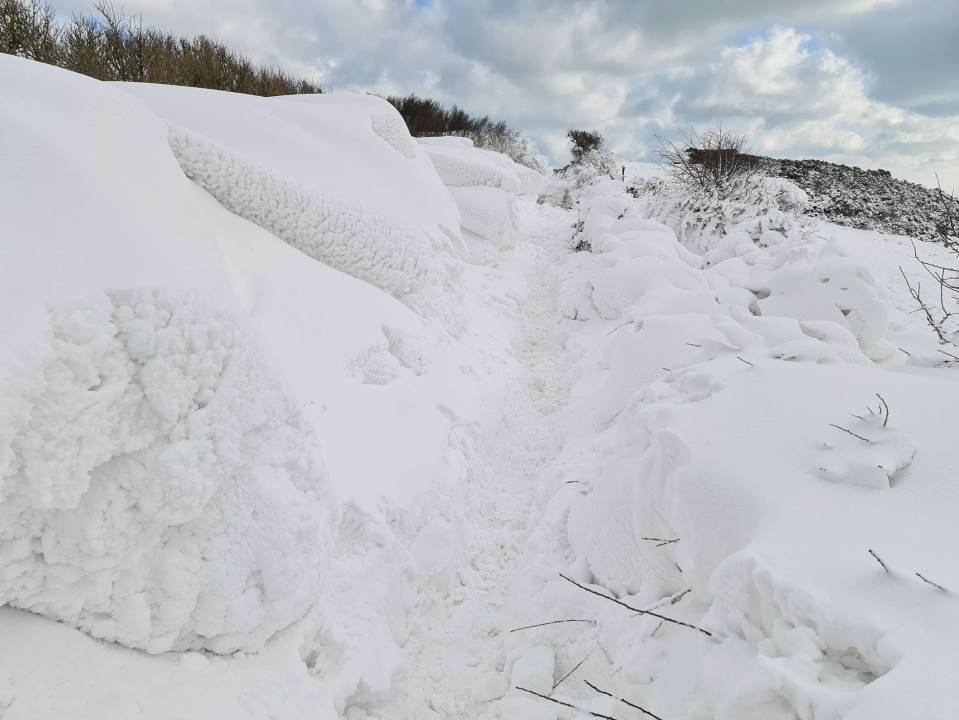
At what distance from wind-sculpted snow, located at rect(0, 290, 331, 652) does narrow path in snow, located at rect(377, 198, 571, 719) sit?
0.71 meters

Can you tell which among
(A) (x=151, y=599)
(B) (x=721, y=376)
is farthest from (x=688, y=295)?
(A) (x=151, y=599)

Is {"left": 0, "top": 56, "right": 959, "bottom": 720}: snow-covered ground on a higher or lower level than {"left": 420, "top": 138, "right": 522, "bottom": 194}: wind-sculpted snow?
lower

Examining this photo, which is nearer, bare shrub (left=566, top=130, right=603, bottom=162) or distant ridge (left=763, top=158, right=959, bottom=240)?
distant ridge (left=763, top=158, right=959, bottom=240)

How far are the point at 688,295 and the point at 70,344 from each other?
198 inches

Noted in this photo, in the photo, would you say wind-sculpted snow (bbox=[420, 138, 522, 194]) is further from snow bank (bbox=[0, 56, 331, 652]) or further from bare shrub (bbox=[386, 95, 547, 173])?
bare shrub (bbox=[386, 95, 547, 173])

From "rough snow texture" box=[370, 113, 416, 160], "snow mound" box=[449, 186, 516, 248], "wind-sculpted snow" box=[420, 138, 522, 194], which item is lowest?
"snow mound" box=[449, 186, 516, 248]

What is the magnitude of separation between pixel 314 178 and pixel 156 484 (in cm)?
332

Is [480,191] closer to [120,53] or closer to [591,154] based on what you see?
[120,53]

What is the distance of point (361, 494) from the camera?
256 cm

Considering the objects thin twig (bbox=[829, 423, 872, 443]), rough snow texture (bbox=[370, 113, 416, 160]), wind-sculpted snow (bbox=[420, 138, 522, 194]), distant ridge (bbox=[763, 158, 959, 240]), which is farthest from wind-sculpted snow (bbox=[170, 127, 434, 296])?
distant ridge (bbox=[763, 158, 959, 240])

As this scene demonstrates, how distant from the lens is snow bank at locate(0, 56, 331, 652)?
57.5 inches

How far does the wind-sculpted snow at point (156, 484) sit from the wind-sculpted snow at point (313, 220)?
2062 mm

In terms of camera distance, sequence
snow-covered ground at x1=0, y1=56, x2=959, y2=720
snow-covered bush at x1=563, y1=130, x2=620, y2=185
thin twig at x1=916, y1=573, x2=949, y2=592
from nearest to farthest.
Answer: thin twig at x1=916, y1=573, x2=949, y2=592 < snow-covered ground at x1=0, y1=56, x2=959, y2=720 < snow-covered bush at x1=563, y1=130, x2=620, y2=185

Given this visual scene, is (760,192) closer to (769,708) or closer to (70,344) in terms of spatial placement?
(769,708)
